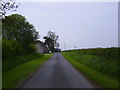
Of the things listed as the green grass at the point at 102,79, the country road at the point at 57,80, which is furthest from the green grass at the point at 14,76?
the green grass at the point at 102,79

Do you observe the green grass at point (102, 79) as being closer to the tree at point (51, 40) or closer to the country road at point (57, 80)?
the country road at point (57, 80)

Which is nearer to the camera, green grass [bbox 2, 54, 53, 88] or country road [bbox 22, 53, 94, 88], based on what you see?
country road [bbox 22, 53, 94, 88]

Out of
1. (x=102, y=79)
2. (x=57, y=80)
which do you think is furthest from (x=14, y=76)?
(x=102, y=79)

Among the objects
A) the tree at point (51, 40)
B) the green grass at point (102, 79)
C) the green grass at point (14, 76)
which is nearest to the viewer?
the green grass at point (102, 79)

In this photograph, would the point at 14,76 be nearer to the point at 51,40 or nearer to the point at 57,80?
the point at 57,80

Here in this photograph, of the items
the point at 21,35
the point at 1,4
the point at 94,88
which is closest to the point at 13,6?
the point at 1,4

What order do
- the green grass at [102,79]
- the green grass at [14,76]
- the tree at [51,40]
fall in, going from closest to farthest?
the green grass at [102,79]
the green grass at [14,76]
the tree at [51,40]

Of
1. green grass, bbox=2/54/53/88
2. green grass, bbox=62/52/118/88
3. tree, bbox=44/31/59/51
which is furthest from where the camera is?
tree, bbox=44/31/59/51

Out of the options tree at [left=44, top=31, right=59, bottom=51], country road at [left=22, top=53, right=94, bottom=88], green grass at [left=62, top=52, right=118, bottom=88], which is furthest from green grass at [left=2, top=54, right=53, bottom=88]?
tree at [left=44, top=31, right=59, bottom=51]

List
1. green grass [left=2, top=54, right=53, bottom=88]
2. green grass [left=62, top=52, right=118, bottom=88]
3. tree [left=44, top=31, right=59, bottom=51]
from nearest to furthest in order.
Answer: green grass [left=62, top=52, right=118, bottom=88], green grass [left=2, top=54, right=53, bottom=88], tree [left=44, top=31, right=59, bottom=51]

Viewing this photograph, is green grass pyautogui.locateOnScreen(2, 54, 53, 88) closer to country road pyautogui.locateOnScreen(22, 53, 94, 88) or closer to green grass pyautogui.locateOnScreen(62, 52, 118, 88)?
country road pyautogui.locateOnScreen(22, 53, 94, 88)

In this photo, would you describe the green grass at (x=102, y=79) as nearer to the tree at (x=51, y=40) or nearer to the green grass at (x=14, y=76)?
the green grass at (x=14, y=76)

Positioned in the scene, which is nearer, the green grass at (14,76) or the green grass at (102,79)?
the green grass at (102,79)

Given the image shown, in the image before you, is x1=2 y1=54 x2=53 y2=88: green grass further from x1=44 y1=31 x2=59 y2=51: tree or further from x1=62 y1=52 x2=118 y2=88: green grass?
x1=44 y1=31 x2=59 y2=51: tree
